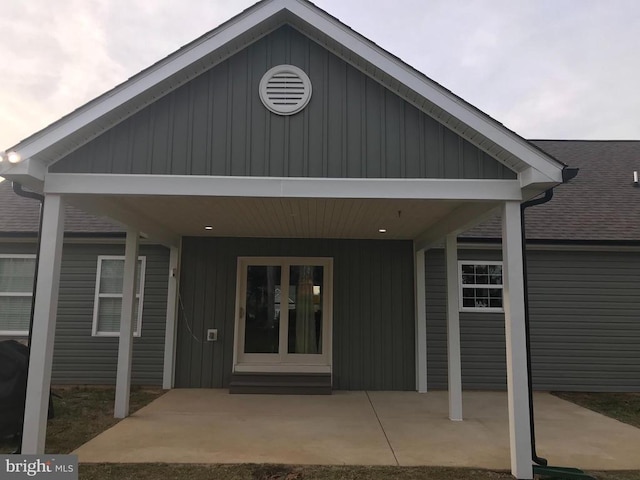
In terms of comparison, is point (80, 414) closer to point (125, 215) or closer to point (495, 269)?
point (125, 215)

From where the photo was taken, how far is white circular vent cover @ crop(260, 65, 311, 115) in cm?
441

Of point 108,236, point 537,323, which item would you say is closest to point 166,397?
point 108,236

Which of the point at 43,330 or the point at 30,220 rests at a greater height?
the point at 30,220

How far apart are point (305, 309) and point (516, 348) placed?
14.8 feet

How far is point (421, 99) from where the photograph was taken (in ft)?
14.4

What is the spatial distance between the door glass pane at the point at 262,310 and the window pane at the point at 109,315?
2.10 m

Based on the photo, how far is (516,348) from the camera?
411 centimetres

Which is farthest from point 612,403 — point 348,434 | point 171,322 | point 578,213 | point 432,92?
point 171,322

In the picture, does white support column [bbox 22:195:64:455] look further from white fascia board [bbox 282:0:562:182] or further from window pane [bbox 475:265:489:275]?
window pane [bbox 475:265:489:275]

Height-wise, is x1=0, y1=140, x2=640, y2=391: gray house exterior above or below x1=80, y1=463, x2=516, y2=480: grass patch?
above

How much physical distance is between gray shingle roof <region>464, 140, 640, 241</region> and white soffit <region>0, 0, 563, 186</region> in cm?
408

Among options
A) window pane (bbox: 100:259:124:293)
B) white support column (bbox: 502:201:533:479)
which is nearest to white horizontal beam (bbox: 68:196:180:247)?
window pane (bbox: 100:259:124:293)

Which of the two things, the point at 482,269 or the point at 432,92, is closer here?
the point at 432,92

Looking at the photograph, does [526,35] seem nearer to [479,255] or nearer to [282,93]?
[479,255]
